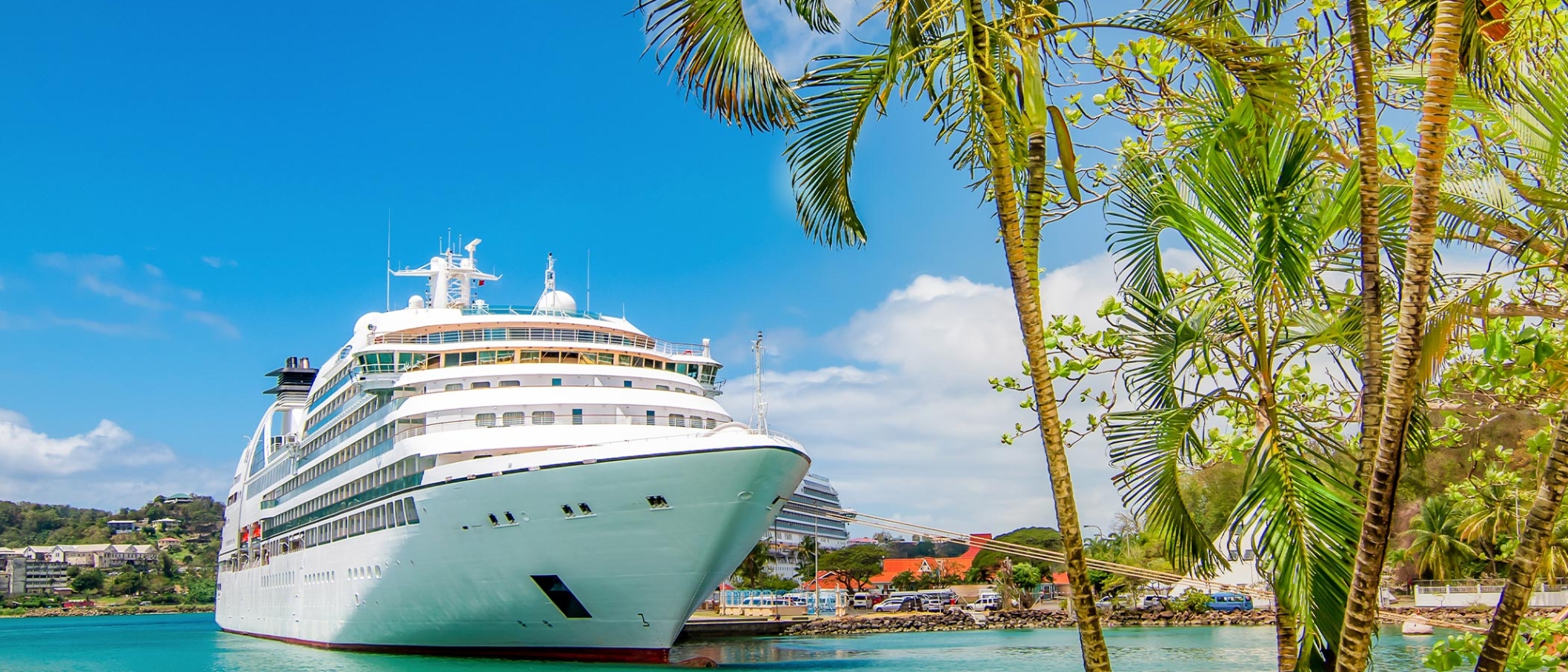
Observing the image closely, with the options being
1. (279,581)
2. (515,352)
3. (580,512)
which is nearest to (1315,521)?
(580,512)

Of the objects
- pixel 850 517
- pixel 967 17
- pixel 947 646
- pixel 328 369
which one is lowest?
pixel 947 646

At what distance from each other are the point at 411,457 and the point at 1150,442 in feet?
78.5

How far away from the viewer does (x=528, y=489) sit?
78.7ft

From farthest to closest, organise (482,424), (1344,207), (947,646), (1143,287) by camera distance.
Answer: (947,646)
(482,424)
(1143,287)
(1344,207)

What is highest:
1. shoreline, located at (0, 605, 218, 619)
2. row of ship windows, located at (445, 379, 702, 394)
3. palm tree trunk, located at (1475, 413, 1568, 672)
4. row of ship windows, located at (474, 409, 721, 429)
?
row of ship windows, located at (445, 379, 702, 394)

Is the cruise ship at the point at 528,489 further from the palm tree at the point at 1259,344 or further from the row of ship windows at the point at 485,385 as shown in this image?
the palm tree at the point at 1259,344

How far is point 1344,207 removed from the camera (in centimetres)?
562

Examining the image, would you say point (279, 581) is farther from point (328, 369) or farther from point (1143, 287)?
point (1143, 287)

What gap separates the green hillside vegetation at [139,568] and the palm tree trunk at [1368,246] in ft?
366

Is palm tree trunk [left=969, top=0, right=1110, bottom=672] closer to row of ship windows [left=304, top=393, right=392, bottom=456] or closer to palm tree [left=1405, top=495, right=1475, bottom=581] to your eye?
row of ship windows [left=304, top=393, right=392, bottom=456]

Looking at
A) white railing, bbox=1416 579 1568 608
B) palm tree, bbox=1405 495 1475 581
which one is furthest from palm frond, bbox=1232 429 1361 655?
palm tree, bbox=1405 495 1475 581

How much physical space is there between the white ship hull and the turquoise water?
96 cm

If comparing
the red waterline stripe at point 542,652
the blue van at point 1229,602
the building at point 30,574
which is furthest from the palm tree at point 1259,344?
the building at point 30,574

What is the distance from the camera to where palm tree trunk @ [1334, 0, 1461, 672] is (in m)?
4.54
